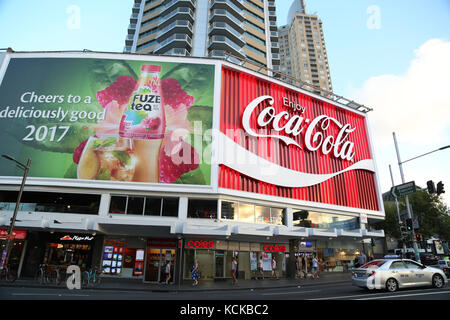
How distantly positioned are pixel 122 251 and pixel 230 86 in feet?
63.2

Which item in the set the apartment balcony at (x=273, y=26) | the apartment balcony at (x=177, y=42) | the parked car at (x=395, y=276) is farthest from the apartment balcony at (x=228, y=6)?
the parked car at (x=395, y=276)

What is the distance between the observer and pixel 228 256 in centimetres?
2370

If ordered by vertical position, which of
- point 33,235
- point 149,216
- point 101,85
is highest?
point 101,85

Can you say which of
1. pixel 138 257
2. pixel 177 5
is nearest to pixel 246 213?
pixel 138 257

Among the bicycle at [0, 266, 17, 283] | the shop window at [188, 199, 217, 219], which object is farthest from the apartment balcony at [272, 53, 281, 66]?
the bicycle at [0, 266, 17, 283]

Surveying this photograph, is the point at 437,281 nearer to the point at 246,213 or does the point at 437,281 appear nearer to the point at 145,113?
the point at 246,213

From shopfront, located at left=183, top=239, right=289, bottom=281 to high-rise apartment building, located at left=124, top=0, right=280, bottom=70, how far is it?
3366cm

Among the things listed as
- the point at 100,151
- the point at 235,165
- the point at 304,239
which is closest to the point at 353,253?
the point at 304,239

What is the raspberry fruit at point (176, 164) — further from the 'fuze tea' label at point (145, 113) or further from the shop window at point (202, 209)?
the shop window at point (202, 209)

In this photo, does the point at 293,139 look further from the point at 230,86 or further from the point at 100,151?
the point at 100,151

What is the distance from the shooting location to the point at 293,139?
29656 millimetres

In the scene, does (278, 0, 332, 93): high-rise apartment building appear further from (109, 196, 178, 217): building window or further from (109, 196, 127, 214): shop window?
(109, 196, 127, 214): shop window

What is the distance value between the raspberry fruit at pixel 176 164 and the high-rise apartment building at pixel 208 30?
29.3 m

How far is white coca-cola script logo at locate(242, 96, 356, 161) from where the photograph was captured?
2766cm
